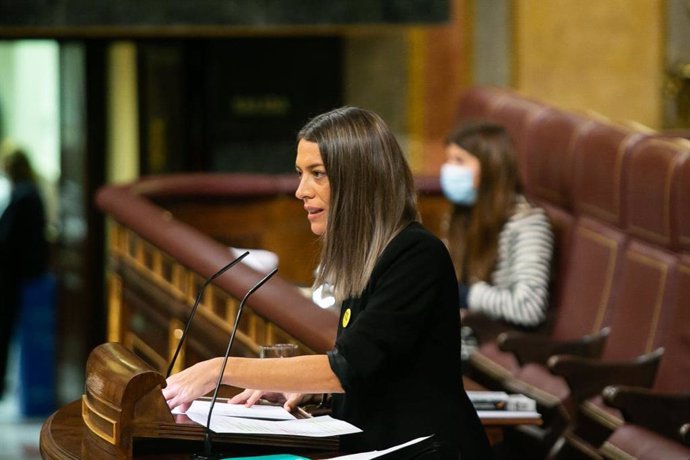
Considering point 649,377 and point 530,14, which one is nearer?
point 649,377

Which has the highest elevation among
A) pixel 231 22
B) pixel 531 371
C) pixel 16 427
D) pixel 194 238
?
pixel 231 22

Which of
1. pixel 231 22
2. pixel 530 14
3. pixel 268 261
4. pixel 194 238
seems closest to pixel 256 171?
pixel 231 22

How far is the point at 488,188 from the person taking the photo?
5.11 meters

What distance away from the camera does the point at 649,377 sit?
4387 mm

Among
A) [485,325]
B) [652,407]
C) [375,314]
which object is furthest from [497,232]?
[375,314]

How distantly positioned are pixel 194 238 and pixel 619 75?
3463 mm

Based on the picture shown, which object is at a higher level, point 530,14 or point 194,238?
point 530,14

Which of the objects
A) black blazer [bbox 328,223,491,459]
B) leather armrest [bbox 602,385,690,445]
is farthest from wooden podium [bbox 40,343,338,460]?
leather armrest [bbox 602,385,690,445]

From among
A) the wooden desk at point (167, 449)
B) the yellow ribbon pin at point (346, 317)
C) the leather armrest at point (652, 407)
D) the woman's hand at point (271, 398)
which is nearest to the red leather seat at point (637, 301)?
the leather armrest at point (652, 407)

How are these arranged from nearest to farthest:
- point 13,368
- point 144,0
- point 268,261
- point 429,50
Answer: point 268,261, point 144,0, point 429,50, point 13,368

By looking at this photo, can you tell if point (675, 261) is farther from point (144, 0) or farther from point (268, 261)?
point (144, 0)

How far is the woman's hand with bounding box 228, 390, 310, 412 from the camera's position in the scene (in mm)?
2629

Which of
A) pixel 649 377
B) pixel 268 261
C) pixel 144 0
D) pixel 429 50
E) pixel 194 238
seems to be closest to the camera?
pixel 649 377

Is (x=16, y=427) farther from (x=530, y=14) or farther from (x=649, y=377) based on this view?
(x=649, y=377)
